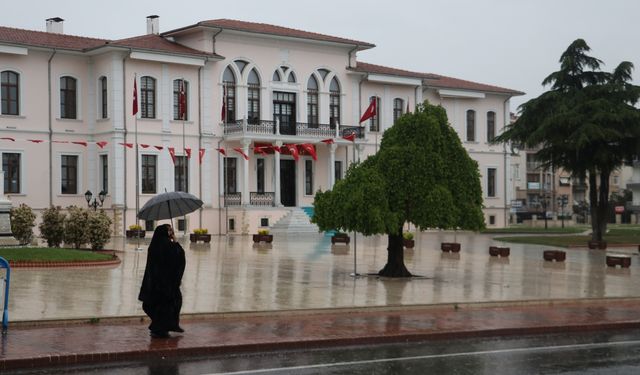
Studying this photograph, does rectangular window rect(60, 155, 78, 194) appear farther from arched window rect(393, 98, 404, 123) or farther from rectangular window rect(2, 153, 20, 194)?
arched window rect(393, 98, 404, 123)

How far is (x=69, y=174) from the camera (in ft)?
153

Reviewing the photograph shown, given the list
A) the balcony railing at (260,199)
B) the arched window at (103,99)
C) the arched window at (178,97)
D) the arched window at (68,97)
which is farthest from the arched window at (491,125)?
the arched window at (68,97)

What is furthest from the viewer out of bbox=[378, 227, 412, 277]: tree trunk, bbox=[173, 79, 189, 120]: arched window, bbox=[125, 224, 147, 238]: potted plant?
bbox=[173, 79, 189, 120]: arched window

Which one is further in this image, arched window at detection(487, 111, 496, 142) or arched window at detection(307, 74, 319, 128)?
arched window at detection(487, 111, 496, 142)

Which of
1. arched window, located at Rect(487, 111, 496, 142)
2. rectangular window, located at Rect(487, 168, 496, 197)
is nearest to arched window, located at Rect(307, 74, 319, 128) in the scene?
arched window, located at Rect(487, 111, 496, 142)

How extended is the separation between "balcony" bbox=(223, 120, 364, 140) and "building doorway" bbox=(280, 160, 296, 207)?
206 centimetres

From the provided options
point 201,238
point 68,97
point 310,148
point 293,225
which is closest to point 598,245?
point 293,225

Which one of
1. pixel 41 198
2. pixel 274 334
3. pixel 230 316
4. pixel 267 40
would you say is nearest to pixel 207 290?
pixel 230 316

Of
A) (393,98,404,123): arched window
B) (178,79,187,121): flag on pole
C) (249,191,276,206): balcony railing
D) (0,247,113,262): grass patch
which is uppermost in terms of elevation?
(393,98,404,123): arched window

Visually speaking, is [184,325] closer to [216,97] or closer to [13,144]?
[13,144]

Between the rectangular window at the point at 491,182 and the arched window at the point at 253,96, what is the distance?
61.5ft

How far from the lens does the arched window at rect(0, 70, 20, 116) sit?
4416 centimetres

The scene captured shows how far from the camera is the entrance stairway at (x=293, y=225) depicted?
159ft

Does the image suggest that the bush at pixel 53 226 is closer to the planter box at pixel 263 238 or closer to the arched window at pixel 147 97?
the planter box at pixel 263 238
